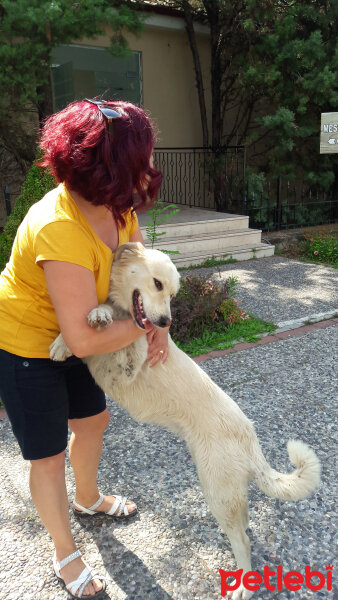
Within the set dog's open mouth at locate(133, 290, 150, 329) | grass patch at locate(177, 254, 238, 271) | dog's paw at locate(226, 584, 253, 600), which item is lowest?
dog's paw at locate(226, 584, 253, 600)

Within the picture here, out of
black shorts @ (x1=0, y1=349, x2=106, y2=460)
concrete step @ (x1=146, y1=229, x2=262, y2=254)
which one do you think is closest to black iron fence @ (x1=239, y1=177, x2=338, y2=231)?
concrete step @ (x1=146, y1=229, x2=262, y2=254)

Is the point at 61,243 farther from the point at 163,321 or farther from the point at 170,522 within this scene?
the point at 170,522

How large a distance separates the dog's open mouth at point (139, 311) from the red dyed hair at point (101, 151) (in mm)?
341

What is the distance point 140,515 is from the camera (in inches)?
98.8

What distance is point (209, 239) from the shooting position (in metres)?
8.14

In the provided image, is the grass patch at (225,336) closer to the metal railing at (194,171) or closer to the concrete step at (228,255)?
the concrete step at (228,255)

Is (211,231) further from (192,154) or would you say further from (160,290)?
(160,290)

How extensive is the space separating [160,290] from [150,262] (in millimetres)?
119

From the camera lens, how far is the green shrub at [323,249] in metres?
8.21

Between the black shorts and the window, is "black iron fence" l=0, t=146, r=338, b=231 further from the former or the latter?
the black shorts

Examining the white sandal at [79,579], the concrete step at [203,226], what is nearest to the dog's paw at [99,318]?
the white sandal at [79,579]

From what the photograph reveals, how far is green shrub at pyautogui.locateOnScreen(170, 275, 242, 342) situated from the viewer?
4770 millimetres

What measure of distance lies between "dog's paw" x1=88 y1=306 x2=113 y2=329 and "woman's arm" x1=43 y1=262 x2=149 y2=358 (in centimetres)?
2

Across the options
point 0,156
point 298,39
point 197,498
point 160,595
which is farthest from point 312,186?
point 160,595
